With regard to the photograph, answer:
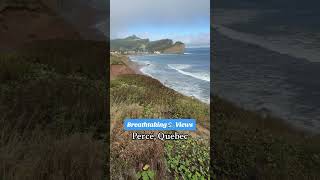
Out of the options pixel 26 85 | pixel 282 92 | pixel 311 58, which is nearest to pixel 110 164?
pixel 26 85

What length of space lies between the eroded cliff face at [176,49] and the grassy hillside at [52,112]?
181 centimetres

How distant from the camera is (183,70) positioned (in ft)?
28.3

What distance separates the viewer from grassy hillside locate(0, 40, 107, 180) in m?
7.10

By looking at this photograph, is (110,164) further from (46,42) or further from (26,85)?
(46,42)

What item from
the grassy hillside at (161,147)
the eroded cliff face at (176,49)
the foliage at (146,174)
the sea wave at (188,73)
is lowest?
the foliage at (146,174)

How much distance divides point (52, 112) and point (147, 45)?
217 cm

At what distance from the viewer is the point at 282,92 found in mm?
19312

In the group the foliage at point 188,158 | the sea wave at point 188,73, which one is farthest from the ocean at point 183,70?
the foliage at point 188,158

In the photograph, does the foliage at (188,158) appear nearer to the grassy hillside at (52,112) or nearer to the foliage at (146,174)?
the foliage at (146,174)

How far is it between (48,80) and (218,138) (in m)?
3.78

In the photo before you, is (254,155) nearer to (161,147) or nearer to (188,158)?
(188,158)

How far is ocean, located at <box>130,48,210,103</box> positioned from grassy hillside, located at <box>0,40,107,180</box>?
54.7 inches

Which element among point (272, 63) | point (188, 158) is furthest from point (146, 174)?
point (272, 63)

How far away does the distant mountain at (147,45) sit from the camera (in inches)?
311
